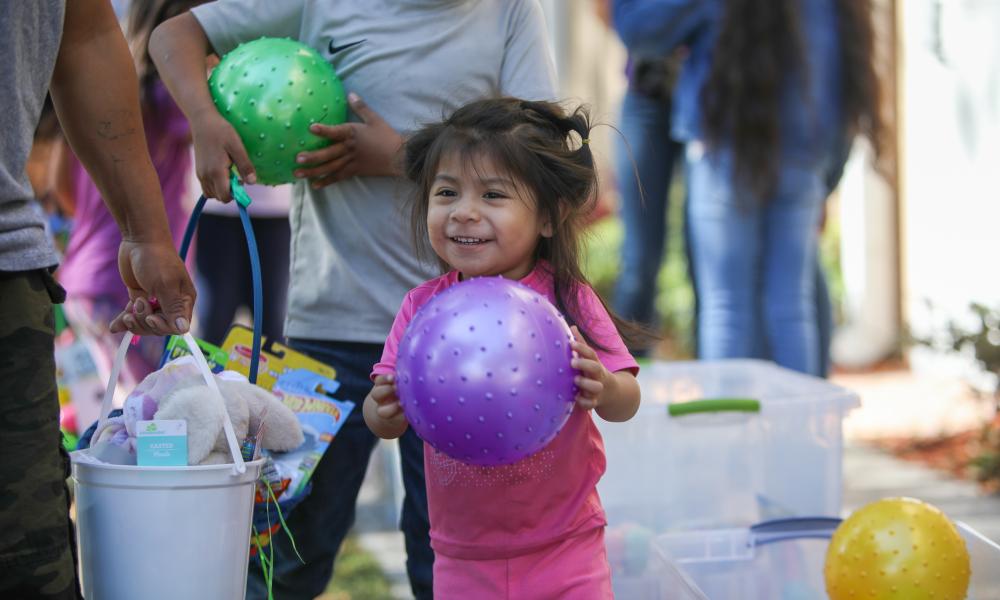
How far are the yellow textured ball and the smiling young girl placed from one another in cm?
73

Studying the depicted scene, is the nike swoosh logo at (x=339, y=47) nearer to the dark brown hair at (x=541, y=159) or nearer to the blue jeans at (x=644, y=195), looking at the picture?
the dark brown hair at (x=541, y=159)

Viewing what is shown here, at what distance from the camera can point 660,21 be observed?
428 centimetres

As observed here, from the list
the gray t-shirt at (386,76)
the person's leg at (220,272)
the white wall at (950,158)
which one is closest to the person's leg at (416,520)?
the gray t-shirt at (386,76)

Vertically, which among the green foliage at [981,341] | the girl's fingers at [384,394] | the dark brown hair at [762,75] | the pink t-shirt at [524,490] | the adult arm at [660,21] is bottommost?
the green foliage at [981,341]

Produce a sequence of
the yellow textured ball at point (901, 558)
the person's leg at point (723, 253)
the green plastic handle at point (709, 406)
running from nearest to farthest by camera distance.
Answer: the yellow textured ball at point (901, 558) < the green plastic handle at point (709, 406) < the person's leg at point (723, 253)

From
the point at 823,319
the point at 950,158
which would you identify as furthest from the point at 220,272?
the point at 950,158

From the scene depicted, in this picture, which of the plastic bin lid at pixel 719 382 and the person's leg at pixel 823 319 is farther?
the person's leg at pixel 823 319

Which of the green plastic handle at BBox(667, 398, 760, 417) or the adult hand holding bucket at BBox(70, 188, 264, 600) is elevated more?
the adult hand holding bucket at BBox(70, 188, 264, 600)

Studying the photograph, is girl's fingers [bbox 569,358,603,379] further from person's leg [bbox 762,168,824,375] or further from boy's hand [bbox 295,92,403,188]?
person's leg [bbox 762,168,824,375]

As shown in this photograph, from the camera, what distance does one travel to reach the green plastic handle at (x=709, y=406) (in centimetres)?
328

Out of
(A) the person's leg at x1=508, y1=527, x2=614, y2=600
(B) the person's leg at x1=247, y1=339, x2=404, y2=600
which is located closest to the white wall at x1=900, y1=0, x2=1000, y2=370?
(B) the person's leg at x1=247, y1=339, x2=404, y2=600

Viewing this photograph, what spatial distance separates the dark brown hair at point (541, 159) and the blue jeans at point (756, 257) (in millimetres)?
1859

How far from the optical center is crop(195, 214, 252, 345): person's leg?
171 inches

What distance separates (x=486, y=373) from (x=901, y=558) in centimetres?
131
